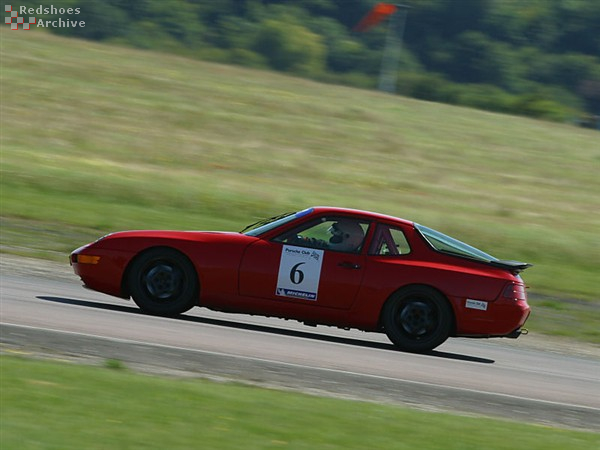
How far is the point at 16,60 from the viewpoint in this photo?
3738cm

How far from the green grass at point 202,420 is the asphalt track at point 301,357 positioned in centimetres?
63

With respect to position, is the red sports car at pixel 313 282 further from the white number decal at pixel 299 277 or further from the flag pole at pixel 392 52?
the flag pole at pixel 392 52

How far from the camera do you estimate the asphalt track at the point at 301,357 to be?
809 cm

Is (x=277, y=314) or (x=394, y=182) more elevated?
(x=394, y=182)

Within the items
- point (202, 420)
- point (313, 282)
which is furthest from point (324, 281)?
point (202, 420)

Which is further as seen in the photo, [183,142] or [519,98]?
[519,98]

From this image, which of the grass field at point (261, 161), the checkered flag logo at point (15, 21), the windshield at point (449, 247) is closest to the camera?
the windshield at point (449, 247)

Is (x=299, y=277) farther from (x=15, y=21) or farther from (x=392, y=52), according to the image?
(x=392, y=52)

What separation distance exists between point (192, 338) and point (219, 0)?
2925 inches

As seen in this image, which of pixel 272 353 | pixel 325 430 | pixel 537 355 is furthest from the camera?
pixel 537 355

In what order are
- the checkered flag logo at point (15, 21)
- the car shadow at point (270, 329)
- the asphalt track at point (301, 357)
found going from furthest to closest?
the checkered flag logo at point (15, 21) → the car shadow at point (270, 329) → the asphalt track at point (301, 357)

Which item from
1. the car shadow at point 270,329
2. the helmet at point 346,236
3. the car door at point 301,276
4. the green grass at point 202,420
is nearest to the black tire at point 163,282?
the car shadow at point 270,329

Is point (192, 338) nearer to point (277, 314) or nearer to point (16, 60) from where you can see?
point (277, 314)

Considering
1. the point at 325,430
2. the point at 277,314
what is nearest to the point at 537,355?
the point at 277,314
